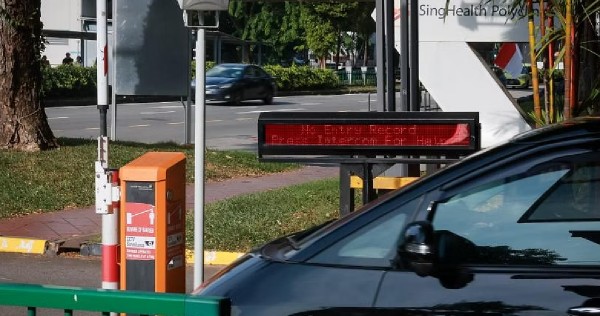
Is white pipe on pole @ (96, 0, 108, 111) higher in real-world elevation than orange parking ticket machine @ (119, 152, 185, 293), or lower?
higher

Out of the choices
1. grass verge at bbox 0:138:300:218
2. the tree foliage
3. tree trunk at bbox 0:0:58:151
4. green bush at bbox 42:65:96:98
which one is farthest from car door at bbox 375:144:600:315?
the tree foliage

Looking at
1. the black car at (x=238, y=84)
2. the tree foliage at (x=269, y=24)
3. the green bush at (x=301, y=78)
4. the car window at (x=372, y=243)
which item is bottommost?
the car window at (x=372, y=243)

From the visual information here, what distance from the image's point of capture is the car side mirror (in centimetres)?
379

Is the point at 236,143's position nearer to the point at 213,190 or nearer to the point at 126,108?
the point at 213,190

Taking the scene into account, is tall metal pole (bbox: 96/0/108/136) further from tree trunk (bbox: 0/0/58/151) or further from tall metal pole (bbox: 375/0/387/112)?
tree trunk (bbox: 0/0/58/151)

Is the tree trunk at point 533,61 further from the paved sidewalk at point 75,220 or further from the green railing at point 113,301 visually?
the green railing at point 113,301

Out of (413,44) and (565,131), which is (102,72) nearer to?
(413,44)

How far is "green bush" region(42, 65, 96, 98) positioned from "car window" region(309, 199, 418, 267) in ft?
104

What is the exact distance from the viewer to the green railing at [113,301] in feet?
12.6

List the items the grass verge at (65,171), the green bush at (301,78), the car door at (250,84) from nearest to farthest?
the grass verge at (65,171)
the car door at (250,84)
the green bush at (301,78)

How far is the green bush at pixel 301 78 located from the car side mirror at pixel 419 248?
1642 inches

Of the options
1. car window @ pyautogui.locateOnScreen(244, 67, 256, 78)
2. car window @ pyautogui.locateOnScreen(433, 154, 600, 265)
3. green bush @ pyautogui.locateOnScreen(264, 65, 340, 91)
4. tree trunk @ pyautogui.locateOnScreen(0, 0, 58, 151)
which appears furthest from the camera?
green bush @ pyautogui.locateOnScreen(264, 65, 340, 91)

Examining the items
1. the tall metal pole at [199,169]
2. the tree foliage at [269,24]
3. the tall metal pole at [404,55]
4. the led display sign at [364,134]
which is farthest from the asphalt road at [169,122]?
the tree foliage at [269,24]

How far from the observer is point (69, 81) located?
35.7 m
